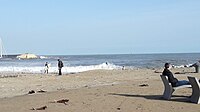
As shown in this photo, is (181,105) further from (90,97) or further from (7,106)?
(7,106)

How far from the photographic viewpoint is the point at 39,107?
12.0 metres

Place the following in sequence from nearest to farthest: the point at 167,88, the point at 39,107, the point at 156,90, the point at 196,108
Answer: the point at 196,108, the point at 39,107, the point at 167,88, the point at 156,90

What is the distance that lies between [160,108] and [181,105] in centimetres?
76

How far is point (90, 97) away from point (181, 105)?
354 centimetres

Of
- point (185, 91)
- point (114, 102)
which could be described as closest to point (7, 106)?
point (114, 102)

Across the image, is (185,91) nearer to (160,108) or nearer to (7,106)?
(160,108)

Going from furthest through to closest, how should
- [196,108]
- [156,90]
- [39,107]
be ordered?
[156,90]
[39,107]
[196,108]

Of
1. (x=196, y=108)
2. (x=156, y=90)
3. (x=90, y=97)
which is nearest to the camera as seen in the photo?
(x=196, y=108)

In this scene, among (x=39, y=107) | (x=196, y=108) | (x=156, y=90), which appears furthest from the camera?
(x=156, y=90)

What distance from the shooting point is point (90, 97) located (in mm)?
13961

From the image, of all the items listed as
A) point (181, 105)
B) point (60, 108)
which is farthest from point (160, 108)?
point (60, 108)

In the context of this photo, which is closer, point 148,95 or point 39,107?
point 39,107

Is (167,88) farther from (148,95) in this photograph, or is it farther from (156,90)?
(156,90)

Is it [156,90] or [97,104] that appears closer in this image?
[97,104]
